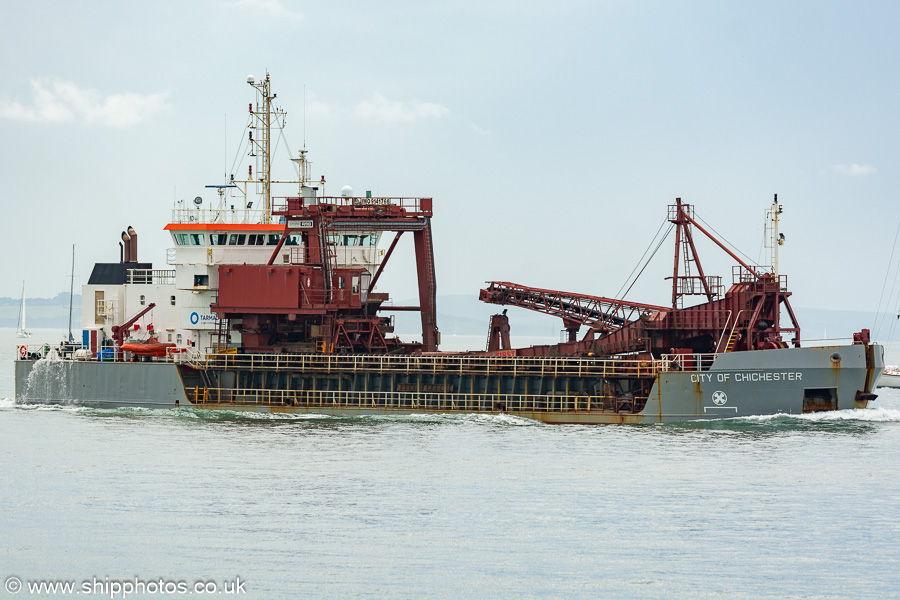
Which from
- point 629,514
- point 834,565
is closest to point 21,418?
point 629,514

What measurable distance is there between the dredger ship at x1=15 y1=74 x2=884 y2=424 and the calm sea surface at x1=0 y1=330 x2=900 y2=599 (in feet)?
5.16

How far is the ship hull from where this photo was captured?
3666cm

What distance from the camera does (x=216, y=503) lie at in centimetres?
2614

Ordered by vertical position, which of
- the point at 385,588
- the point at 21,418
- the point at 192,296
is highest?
the point at 192,296

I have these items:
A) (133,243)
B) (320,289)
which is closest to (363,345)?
(320,289)

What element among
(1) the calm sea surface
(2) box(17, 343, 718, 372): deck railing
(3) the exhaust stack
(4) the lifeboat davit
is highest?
(3) the exhaust stack

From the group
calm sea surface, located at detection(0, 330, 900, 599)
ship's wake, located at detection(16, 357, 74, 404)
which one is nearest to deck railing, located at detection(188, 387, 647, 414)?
calm sea surface, located at detection(0, 330, 900, 599)

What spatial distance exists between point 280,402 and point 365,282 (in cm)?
618

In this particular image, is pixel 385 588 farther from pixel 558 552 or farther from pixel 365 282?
pixel 365 282

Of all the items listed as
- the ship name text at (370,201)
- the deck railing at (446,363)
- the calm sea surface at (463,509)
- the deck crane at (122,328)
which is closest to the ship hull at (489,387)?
the deck railing at (446,363)

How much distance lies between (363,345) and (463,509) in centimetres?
1696

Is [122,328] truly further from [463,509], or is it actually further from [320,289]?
[463,509]

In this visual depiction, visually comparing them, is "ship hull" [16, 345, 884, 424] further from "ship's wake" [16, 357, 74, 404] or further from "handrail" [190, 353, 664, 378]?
"handrail" [190, 353, 664, 378]

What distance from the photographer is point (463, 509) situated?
2580 cm
